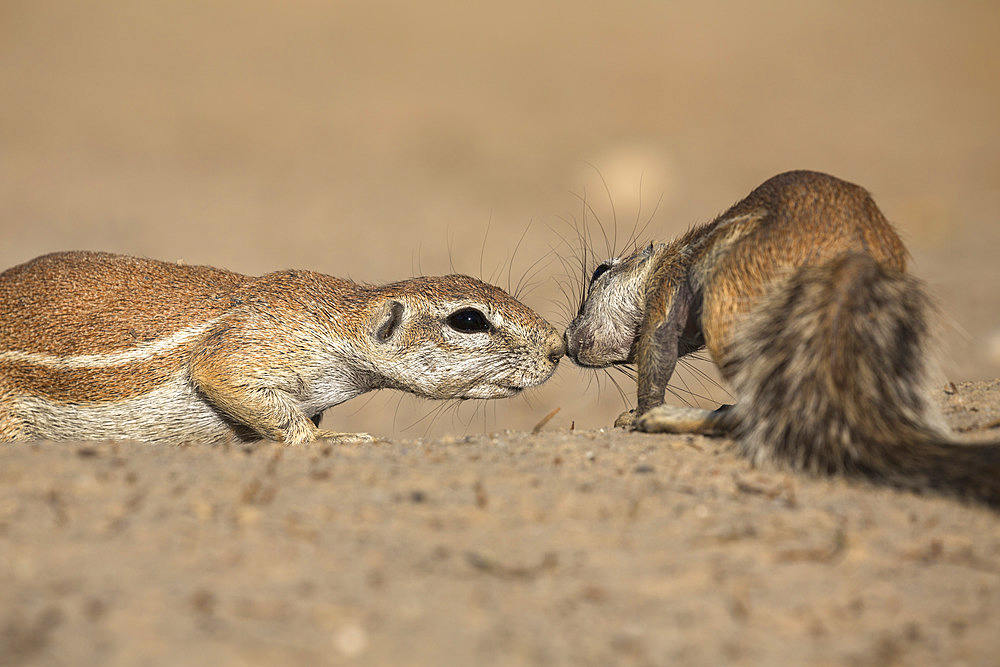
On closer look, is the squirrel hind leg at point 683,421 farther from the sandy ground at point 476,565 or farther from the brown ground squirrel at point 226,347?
the brown ground squirrel at point 226,347

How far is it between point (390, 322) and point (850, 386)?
2986mm

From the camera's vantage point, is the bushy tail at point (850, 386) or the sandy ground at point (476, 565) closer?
the sandy ground at point (476, 565)

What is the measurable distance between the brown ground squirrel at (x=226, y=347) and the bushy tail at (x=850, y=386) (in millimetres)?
2017

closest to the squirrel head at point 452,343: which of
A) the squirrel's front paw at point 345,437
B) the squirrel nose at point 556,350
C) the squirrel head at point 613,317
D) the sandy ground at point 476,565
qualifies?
the squirrel nose at point 556,350

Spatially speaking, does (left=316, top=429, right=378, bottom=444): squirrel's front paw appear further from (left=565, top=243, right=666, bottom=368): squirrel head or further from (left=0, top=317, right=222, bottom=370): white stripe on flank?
(left=565, top=243, right=666, bottom=368): squirrel head

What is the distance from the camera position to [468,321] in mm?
5832

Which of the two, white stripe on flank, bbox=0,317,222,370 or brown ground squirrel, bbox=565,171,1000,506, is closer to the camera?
brown ground squirrel, bbox=565,171,1000,506

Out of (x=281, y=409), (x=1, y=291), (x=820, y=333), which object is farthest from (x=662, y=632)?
(x=1, y=291)

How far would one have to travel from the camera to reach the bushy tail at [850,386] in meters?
3.53

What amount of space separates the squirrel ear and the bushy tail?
7.67 feet

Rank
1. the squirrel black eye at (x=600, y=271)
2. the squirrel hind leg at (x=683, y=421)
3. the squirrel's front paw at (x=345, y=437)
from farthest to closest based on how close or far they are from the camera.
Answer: the squirrel black eye at (x=600, y=271), the squirrel's front paw at (x=345, y=437), the squirrel hind leg at (x=683, y=421)

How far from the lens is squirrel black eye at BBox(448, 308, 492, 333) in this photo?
5816 mm

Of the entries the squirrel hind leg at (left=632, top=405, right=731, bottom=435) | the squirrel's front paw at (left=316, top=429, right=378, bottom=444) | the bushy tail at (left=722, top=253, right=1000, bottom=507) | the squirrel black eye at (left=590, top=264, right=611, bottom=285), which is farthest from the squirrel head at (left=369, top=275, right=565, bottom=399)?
the bushy tail at (left=722, top=253, right=1000, bottom=507)

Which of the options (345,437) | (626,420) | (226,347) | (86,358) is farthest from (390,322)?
(86,358)
